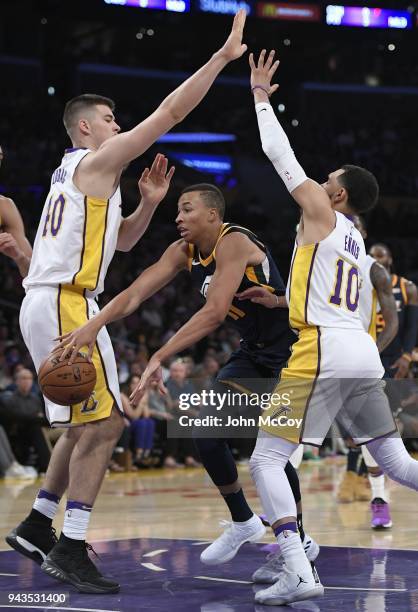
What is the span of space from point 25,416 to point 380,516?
5.30m

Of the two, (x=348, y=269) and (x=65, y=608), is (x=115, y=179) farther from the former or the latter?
(x=65, y=608)

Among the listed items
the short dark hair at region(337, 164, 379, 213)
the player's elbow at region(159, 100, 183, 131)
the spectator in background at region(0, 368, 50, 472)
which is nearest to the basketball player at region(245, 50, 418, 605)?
the short dark hair at region(337, 164, 379, 213)

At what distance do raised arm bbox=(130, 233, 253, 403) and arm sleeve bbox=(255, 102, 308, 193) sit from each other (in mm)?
547

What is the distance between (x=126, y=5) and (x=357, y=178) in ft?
51.8

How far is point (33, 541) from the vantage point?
5137mm

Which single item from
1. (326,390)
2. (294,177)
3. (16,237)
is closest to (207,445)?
(326,390)

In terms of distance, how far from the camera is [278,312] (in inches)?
→ 222

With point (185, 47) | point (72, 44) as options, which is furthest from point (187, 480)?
point (185, 47)

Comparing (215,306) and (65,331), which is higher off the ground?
(215,306)

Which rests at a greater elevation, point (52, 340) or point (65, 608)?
point (52, 340)

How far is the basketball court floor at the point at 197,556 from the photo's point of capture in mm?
4512

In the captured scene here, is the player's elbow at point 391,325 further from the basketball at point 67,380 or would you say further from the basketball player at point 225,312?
the basketball at point 67,380

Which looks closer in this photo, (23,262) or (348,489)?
(23,262)

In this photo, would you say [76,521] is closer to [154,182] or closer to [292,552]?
[292,552]
